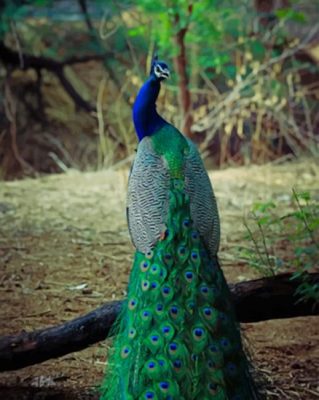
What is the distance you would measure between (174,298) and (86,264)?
261cm

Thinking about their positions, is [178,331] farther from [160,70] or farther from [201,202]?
[160,70]

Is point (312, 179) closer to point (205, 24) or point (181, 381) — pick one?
point (205, 24)

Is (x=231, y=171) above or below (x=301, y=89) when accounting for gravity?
below

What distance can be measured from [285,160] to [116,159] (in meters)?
2.01

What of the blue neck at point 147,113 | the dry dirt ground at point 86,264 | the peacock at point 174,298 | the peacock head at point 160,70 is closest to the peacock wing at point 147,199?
the peacock at point 174,298

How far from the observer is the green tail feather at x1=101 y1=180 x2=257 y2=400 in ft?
8.50

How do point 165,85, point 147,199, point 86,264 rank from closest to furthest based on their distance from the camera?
point 147,199 → point 86,264 → point 165,85

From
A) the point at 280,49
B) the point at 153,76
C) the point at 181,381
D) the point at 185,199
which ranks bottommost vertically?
the point at 181,381

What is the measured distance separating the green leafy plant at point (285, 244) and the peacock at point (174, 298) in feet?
2.49

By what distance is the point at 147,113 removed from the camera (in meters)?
3.11

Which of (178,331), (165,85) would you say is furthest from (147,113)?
(165,85)

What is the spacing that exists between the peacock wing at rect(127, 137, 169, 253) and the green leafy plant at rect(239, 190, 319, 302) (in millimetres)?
864

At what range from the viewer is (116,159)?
31.4ft

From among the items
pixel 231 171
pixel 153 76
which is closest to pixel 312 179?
pixel 231 171
